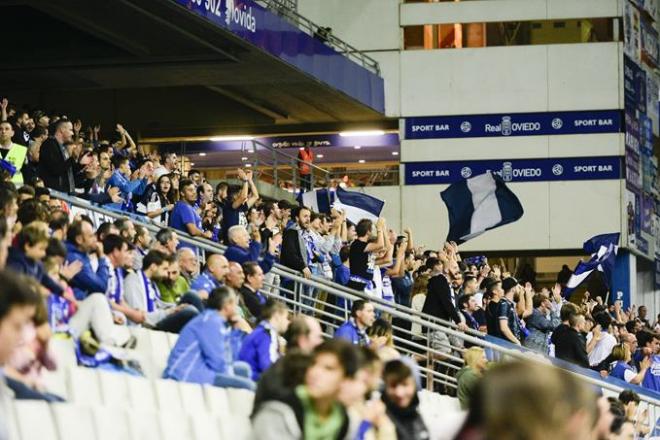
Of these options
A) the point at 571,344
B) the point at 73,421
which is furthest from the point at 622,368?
the point at 73,421

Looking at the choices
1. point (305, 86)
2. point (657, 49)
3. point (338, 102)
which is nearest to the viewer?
point (305, 86)

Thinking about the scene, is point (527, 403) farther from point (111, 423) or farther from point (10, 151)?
point (10, 151)

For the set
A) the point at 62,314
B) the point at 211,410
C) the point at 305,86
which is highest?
the point at 305,86

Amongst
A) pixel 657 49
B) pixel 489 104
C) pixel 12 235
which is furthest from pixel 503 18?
pixel 12 235

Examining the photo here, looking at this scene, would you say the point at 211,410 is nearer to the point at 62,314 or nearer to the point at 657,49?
the point at 62,314

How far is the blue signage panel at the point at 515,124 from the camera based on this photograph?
3206 centimetres

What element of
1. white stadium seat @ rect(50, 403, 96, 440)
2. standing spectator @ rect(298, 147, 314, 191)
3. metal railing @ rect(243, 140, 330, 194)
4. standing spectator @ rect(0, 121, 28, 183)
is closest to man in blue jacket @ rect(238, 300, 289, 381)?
white stadium seat @ rect(50, 403, 96, 440)

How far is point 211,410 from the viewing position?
31.1 ft

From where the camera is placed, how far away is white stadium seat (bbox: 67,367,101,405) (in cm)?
858

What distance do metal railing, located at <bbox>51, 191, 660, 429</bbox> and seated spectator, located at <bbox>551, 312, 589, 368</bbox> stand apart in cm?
54

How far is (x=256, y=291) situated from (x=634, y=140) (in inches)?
854

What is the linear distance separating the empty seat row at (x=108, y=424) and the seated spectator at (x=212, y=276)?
11.3 ft

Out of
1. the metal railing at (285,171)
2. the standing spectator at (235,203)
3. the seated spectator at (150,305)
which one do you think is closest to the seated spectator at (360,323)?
the seated spectator at (150,305)

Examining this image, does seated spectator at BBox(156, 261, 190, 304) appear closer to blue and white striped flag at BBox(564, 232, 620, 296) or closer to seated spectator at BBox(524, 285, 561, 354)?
seated spectator at BBox(524, 285, 561, 354)
